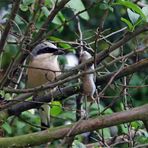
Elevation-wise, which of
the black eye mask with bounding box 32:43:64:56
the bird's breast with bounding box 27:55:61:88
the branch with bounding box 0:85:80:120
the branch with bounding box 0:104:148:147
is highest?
the black eye mask with bounding box 32:43:64:56

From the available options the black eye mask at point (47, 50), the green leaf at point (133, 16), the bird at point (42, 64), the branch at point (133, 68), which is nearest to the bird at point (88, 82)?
the branch at point (133, 68)

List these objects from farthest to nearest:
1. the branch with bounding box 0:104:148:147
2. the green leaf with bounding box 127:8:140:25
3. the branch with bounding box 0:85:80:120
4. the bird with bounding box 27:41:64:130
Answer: the bird with bounding box 27:41:64:130
the branch with bounding box 0:85:80:120
the green leaf with bounding box 127:8:140:25
the branch with bounding box 0:104:148:147

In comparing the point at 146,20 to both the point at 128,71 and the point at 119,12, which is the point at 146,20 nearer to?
the point at 128,71

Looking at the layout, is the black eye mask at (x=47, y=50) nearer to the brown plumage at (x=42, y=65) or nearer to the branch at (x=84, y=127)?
the brown plumage at (x=42, y=65)

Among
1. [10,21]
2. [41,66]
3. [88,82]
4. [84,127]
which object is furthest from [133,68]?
[41,66]

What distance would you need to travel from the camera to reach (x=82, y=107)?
287 centimetres

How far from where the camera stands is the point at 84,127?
7.18 ft

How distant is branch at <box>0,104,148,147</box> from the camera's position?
7.00ft

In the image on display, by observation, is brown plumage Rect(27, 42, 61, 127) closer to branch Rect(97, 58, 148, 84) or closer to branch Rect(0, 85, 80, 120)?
branch Rect(0, 85, 80, 120)

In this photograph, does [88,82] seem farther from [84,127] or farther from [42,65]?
[42,65]

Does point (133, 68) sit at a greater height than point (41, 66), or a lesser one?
lesser

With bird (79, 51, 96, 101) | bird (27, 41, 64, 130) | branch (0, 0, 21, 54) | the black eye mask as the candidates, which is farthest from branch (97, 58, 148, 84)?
bird (27, 41, 64, 130)

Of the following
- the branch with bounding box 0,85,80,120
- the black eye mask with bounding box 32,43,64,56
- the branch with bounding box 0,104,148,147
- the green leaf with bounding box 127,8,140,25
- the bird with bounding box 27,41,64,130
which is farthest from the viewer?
the bird with bounding box 27,41,64,130

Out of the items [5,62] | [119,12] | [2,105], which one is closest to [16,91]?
[2,105]
